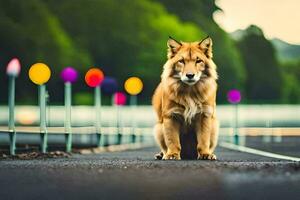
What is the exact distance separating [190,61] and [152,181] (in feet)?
14.0

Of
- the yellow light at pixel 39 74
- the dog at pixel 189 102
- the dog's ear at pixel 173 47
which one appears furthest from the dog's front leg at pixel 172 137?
the yellow light at pixel 39 74

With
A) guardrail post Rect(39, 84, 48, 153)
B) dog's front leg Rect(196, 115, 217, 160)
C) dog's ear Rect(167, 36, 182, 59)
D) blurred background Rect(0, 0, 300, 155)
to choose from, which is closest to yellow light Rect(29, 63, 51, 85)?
guardrail post Rect(39, 84, 48, 153)

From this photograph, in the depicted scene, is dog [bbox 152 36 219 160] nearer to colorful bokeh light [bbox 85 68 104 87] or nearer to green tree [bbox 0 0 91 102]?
colorful bokeh light [bbox 85 68 104 87]

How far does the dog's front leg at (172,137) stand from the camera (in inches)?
565

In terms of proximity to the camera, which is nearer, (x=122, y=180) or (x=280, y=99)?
(x=122, y=180)

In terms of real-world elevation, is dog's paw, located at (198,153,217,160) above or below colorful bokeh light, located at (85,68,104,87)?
below

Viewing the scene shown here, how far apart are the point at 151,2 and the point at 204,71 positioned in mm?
107775

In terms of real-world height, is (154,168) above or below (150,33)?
below

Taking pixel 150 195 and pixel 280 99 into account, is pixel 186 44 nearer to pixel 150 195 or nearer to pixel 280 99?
pixel 150 195

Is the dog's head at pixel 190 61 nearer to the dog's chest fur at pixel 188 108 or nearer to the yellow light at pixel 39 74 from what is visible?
the dog's chest fur at pixel 188 108

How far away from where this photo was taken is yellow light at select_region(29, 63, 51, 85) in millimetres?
20375

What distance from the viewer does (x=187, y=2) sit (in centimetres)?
12650

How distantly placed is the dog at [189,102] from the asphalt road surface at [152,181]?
149 cm

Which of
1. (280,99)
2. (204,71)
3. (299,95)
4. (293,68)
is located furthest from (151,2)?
(204,71)
